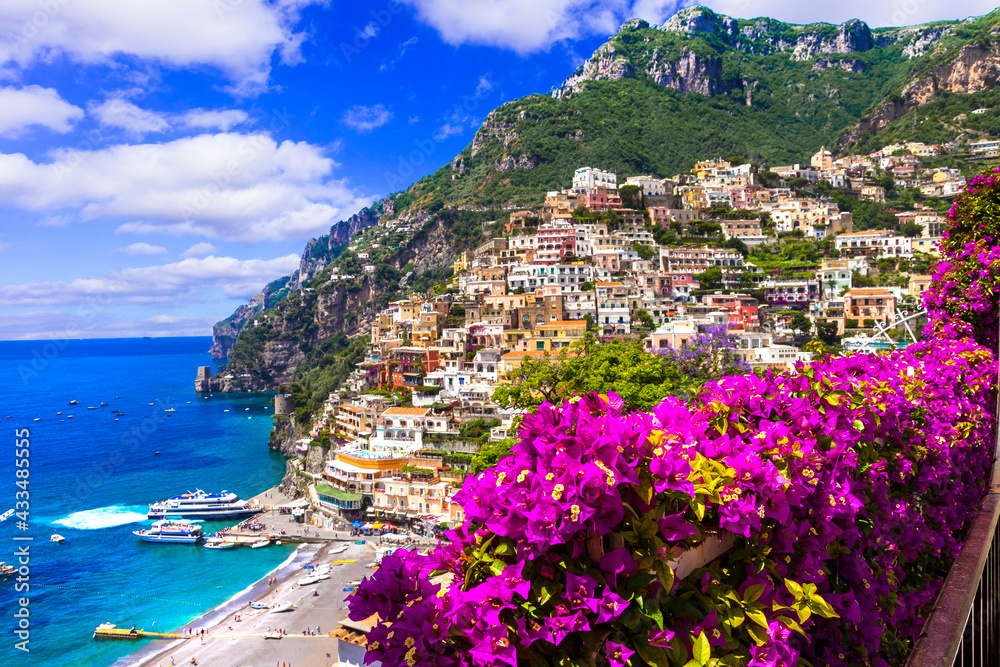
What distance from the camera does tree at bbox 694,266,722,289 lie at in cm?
3734

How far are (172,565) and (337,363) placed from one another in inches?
1058

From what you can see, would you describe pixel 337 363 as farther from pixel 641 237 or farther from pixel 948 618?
pixel 948 618

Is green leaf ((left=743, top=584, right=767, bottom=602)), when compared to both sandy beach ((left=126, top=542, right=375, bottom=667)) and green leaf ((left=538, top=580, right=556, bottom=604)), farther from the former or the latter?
sandy beach ((left=126, top=542, right=375, bottom=667))

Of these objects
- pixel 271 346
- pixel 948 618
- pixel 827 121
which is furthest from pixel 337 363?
pixel 827 121

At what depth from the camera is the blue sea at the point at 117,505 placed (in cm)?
1995

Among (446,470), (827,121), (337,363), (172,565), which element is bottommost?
(172,565)

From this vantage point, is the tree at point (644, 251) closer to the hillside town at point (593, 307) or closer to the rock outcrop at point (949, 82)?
the hillside town at point (593, 307)

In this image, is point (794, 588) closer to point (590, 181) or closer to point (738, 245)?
point (738, 245)

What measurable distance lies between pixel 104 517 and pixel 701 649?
35.4 m

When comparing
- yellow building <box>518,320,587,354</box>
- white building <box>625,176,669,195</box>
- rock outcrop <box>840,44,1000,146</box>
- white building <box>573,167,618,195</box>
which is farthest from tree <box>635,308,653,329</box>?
rock outcrop <box>840,44,1000,146</box>

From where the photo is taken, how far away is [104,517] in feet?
97.9

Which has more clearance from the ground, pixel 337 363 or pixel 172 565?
pixel 337 363

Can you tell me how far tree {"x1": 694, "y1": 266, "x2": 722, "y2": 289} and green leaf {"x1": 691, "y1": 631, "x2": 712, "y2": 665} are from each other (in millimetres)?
37316

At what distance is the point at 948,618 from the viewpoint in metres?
1.83
